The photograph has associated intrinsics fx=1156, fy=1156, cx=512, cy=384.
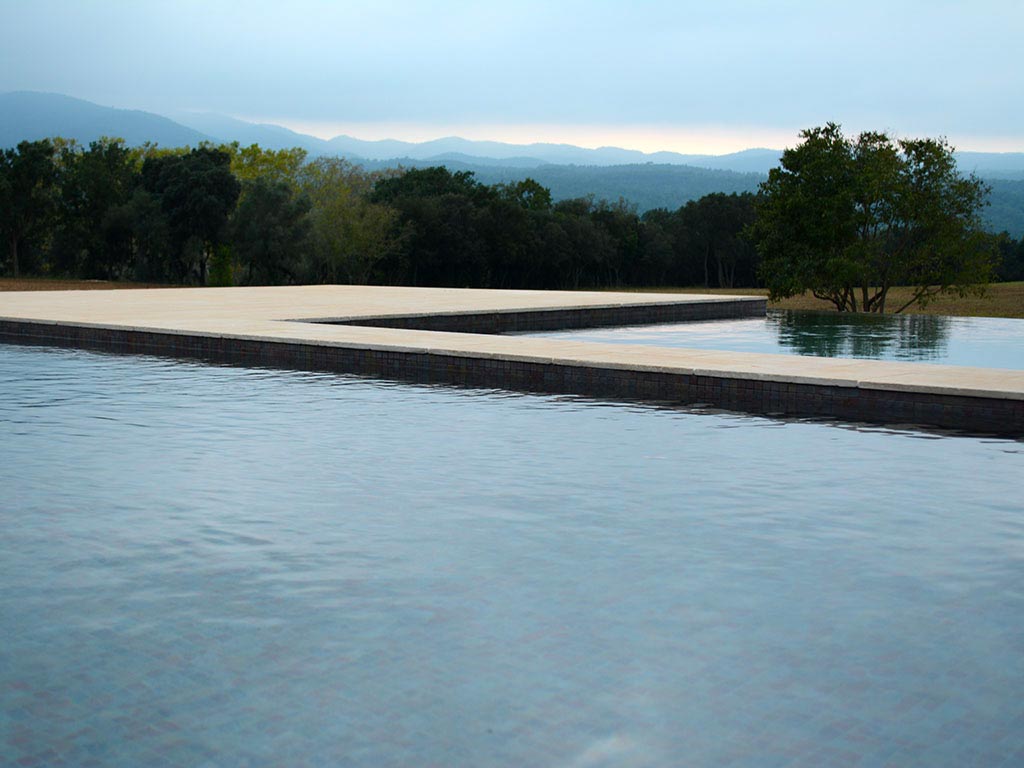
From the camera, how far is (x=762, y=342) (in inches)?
480

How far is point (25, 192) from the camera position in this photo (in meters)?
40.1

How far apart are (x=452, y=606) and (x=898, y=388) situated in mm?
4260

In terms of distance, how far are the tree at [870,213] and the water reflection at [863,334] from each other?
3805 mm

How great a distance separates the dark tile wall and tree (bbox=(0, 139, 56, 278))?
1278 inches

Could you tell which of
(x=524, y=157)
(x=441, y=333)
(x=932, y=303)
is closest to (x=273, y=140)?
(x=524, y=157)

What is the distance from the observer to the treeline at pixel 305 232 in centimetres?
3841

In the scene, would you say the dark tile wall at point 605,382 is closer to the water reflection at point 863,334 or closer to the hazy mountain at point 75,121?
the water reflection at point 863,334

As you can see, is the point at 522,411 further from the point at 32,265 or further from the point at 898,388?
the point at 32,265

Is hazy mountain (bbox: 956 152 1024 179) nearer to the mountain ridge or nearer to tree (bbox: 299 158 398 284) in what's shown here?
the mountain ridge

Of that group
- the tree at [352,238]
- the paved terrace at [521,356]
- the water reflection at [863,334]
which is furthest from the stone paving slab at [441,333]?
the tree at [352,238]

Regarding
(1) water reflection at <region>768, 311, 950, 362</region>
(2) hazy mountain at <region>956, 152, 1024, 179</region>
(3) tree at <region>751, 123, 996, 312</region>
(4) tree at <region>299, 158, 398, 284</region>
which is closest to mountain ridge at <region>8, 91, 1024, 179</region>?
(2) hazy mountain at <region>956, 152, 1024, 179</region>

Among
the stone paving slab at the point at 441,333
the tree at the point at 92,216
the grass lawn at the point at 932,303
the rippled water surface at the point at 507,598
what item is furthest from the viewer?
the tree at the point at 92,216

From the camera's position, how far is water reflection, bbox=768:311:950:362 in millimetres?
11242

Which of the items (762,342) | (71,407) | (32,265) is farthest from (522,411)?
(32,265)
